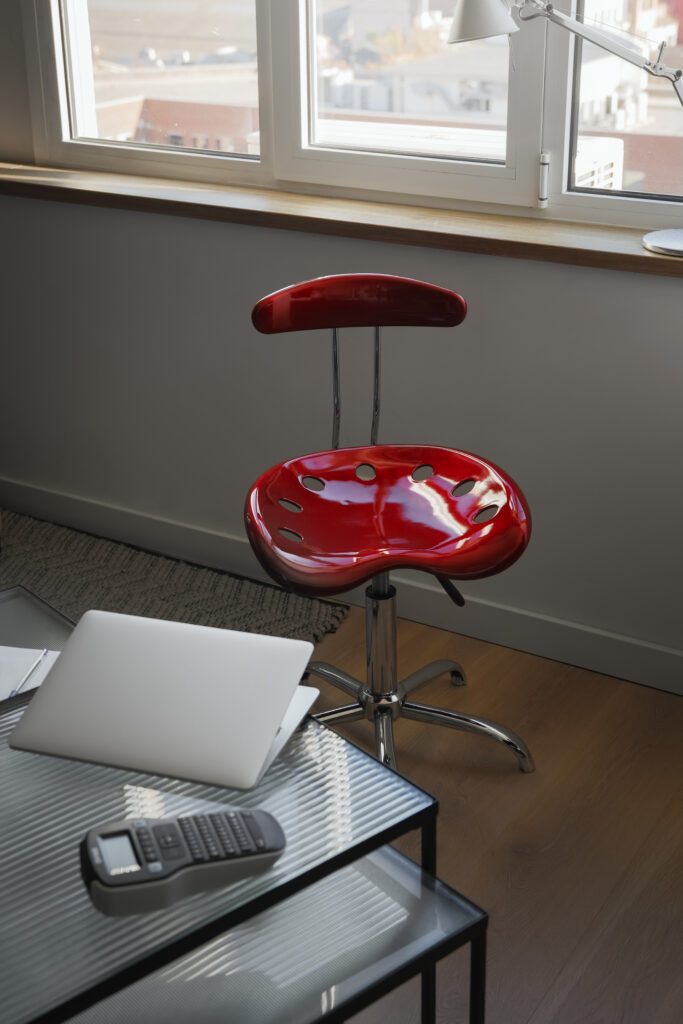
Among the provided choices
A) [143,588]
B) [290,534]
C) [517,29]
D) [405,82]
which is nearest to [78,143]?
[405,82]

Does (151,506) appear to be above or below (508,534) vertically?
below

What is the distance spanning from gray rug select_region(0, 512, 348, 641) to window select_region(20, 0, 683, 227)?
0.91m

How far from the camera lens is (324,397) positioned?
245 centimetres

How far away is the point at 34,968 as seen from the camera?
109 cm

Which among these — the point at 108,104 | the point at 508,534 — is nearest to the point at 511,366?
the point at 508,534

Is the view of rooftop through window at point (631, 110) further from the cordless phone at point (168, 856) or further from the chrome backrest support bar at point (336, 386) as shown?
the cordless phone at point (168, 856)

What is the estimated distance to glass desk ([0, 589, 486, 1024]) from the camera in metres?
1.11

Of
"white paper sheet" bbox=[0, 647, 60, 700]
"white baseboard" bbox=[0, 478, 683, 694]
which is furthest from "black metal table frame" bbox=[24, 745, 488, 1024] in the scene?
"white baseboard" bbox=[0, 478, 683, 694]

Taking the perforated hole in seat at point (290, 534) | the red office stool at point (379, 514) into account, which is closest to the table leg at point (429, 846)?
the red office stool at point (379, 514)

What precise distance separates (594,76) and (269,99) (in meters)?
0.75

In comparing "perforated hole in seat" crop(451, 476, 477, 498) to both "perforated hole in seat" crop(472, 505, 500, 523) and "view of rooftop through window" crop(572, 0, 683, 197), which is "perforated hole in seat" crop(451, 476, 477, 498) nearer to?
"perforated hole in seat" crop(472, 505, 500, 523)

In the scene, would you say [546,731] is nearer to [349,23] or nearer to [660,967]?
[660,967]

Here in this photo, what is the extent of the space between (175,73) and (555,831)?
189 cm

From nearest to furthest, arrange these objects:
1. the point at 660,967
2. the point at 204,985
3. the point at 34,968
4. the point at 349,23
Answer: the point at 34,968 → the point at 204,985 → the point at 660,967 → the point at 349,23
